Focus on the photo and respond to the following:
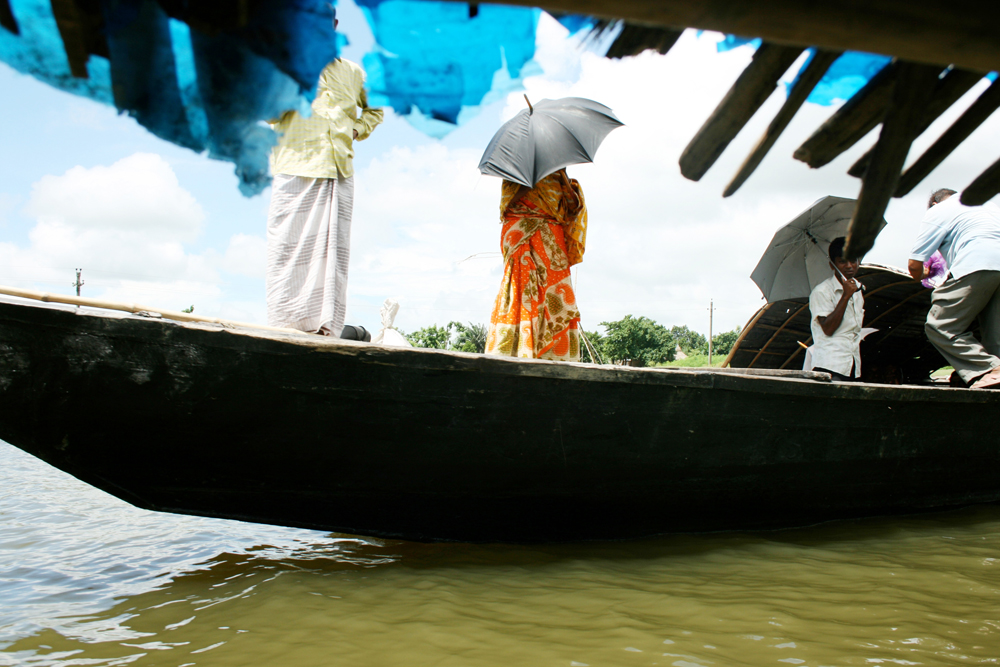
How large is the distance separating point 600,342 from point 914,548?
44.4 meters

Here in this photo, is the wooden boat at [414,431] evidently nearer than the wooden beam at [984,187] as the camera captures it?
No

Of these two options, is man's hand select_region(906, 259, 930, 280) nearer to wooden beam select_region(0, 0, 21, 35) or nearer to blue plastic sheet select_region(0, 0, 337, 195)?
blue plastic sheet select_region(0, 0, 337, 195)

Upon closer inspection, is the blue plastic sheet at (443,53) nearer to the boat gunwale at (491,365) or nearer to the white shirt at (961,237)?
the boat gunwale at (491,365)

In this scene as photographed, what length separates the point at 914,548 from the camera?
2.44m

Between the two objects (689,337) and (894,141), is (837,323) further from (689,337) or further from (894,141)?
(689,337)

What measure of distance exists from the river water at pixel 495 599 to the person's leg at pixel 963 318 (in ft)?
2.90

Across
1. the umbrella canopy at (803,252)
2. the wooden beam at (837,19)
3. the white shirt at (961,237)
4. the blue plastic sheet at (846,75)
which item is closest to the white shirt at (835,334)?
the umbrella canopy at (803,252)

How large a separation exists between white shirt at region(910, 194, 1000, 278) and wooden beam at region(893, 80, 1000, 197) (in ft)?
7.06

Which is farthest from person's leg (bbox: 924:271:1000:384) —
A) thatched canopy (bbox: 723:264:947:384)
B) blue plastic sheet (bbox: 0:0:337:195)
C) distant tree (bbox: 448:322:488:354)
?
distant tree (bbox: 448:322:488:354)

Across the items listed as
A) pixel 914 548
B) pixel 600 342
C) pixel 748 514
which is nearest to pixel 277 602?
pixel 748 514

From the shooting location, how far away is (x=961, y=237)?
10.3 ft

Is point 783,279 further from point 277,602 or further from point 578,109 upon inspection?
point 277,602

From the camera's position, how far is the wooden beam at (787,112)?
1.14m

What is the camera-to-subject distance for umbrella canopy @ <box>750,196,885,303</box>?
12.9ft
